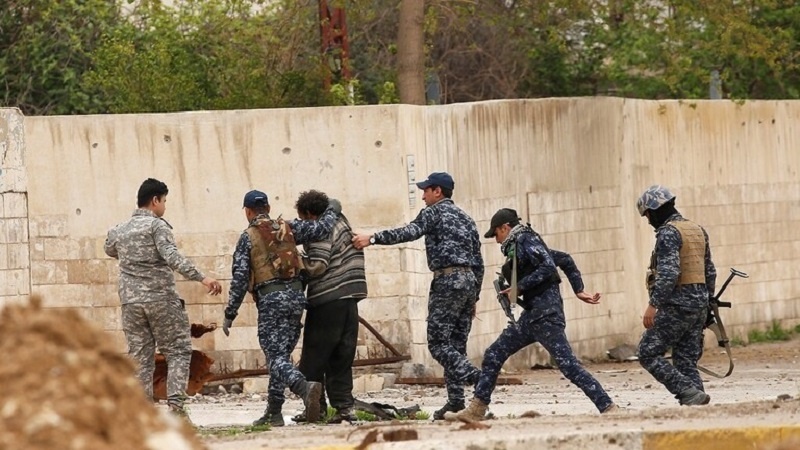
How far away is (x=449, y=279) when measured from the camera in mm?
13383

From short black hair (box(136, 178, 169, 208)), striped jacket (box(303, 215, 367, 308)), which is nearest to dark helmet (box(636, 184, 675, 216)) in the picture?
striped jacket (box(303, 215, 367, 308))

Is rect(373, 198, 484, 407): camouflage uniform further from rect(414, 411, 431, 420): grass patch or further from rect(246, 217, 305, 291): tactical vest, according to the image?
rect(246, 217, 305, 291): tactical vest

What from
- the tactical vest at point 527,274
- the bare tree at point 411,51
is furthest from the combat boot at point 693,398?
the bare tree at point 411,51

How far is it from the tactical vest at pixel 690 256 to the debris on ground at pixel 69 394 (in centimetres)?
622

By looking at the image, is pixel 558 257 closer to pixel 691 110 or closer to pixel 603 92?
pixel 691 110

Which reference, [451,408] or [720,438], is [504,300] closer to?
[451,408]

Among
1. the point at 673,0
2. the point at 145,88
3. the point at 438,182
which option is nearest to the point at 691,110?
the point at 673,0

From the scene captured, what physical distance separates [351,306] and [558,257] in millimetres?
1501

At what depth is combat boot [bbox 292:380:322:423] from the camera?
13.0 m

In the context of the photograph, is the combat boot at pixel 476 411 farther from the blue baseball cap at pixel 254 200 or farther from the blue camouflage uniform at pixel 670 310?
the blue baseball cap at pixel 254 200

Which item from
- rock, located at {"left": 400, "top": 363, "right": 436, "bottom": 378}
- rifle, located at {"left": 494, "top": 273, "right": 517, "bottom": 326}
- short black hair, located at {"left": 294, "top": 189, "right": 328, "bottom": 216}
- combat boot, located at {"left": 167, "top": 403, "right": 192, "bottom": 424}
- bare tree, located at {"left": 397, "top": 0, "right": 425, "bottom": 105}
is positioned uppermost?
bare tree, located at {"left": 397, "top": 0, "right": 425, "bottom": 105}

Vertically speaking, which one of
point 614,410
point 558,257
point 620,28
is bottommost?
point 614,410

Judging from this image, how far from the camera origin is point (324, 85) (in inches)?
798

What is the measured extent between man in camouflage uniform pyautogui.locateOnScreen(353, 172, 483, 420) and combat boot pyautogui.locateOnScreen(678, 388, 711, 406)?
1413 mm
